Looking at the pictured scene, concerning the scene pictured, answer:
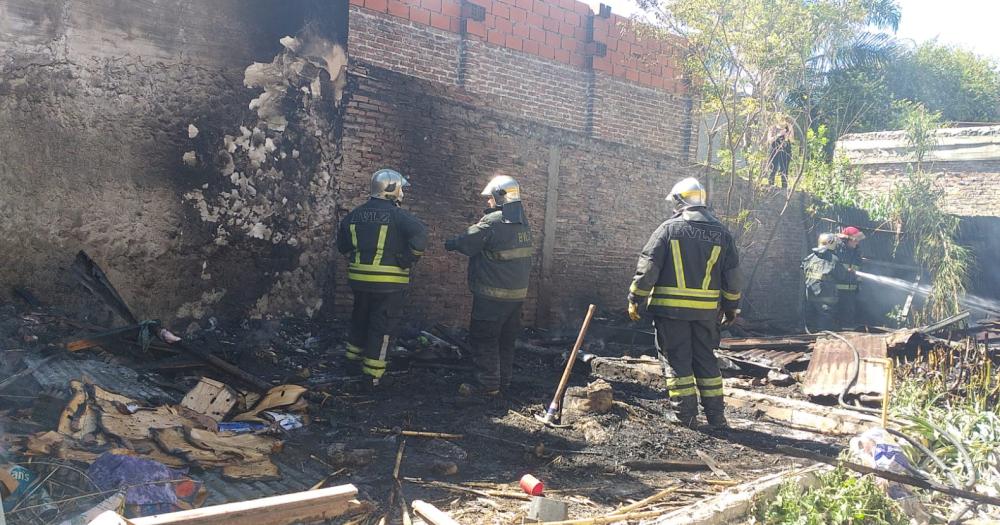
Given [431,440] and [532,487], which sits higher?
[532,487]

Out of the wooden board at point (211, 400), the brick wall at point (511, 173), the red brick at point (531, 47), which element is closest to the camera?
the wooden board at point (211, 400)

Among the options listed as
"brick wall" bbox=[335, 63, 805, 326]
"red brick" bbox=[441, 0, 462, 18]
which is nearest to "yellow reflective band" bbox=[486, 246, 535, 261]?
"brick wall" bbox=[335, 63, 805, 326]

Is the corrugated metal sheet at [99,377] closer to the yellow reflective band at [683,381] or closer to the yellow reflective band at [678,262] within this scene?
the yellow reflective band at [683,381]

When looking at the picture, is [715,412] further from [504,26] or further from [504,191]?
[504,26]

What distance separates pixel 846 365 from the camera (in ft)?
21.9

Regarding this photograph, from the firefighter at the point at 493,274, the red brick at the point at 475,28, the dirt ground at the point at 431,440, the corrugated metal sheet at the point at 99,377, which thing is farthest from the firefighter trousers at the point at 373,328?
the red brick at the point at 475,28

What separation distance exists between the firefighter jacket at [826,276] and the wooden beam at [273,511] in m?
8.94

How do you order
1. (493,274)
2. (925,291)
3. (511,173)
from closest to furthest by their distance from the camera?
(493,274) → (511,173) → (925,291)

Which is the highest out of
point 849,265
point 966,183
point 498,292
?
point 966,183

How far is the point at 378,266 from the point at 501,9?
6.13 m

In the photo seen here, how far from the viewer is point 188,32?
257 inches

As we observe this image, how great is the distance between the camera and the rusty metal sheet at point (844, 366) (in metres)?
6.30

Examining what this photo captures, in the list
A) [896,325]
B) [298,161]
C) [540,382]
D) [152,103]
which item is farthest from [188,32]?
[896,325]

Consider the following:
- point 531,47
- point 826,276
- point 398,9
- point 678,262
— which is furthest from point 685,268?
point 531,47
